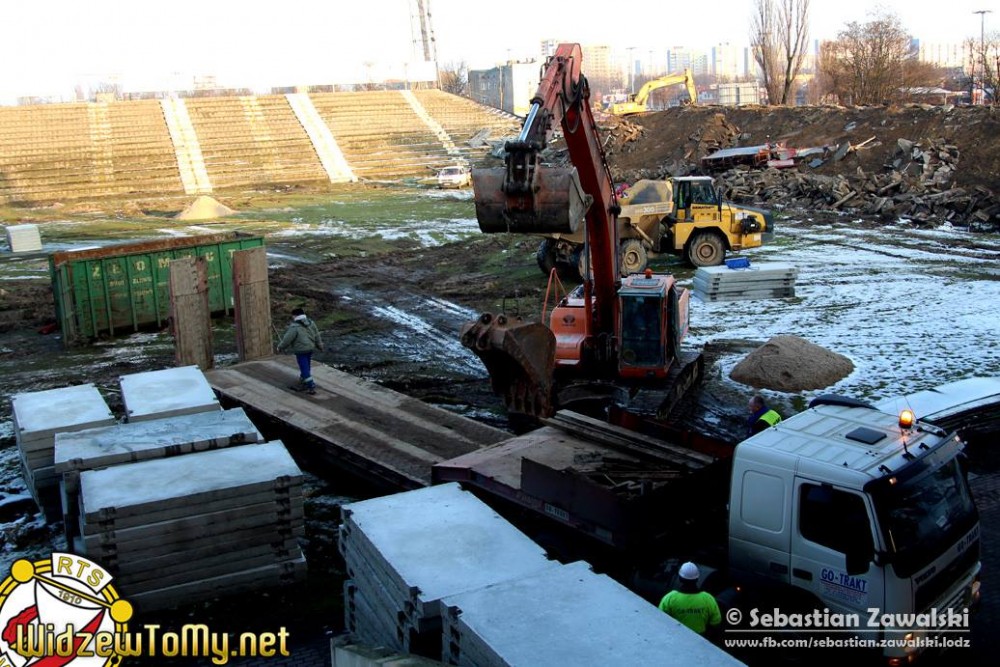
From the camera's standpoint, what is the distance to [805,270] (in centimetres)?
2197

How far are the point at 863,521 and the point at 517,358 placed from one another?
537 centimetres

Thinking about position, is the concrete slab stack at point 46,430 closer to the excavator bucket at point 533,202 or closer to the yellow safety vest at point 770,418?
the excavator bucket at point 533,202

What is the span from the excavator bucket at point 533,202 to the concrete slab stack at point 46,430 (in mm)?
4638

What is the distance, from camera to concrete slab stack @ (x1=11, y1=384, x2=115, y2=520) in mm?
9664

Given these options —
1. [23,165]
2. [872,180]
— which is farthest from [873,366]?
[23,165]

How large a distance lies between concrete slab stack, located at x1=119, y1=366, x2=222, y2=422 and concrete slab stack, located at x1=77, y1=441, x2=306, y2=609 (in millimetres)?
1632

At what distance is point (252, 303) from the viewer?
14305mm

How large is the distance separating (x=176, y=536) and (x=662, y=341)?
6673 millimetres

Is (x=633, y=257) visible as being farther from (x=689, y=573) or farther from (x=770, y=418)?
(x=689, y=573)

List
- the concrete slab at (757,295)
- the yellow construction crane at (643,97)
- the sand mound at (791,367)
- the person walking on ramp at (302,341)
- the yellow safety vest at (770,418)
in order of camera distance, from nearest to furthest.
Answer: the yellow safety vest at (770,418), the person walking on ramp at (302,341), the sand mound at (791,367), the concrete slab at (757,295), the yellow construction crane at (643,97)

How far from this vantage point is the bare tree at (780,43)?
162 feet

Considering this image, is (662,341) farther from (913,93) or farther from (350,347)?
(913,93)

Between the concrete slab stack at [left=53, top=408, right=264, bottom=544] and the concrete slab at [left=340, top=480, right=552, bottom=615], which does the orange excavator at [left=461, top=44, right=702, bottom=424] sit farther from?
the concrete slab at [left=340, top=480, right=552, bottom=615]

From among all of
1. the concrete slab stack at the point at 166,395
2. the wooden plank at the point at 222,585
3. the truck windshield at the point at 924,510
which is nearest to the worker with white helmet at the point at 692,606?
the truck windshield at the point at 924,510
